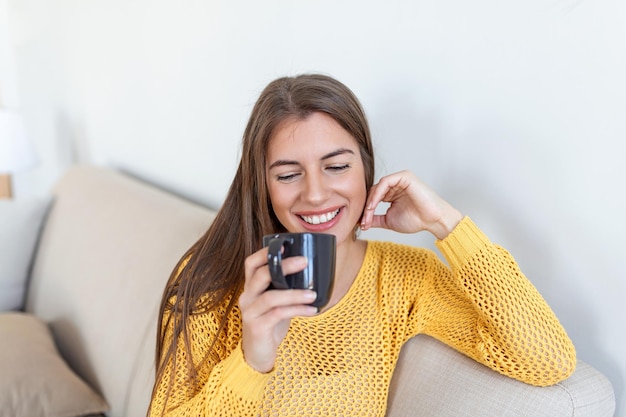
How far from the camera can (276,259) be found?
2.57 ft

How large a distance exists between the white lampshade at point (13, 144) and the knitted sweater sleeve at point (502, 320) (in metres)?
2.14

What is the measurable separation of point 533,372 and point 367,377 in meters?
0.27

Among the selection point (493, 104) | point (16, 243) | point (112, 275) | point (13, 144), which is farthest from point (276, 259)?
point (13, 144)

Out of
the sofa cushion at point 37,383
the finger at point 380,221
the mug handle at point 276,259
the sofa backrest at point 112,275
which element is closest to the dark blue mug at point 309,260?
the mug handle at point 276,259

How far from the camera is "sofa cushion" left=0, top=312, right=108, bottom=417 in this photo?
4.99 ft

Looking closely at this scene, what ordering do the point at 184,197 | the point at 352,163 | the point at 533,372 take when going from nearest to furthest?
the point at 533,372 → the point at 352,163 → the point at 184,197

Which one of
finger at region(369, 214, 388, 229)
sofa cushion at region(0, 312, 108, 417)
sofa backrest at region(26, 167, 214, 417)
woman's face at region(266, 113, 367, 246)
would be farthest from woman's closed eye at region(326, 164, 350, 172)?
sofa cushion at region(0, 312, 108, 417)

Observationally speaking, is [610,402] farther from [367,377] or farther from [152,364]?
[152,364]

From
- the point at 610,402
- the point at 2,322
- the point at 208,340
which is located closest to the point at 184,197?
the point at 2,322

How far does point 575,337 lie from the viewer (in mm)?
1082

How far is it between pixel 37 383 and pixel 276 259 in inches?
41.7

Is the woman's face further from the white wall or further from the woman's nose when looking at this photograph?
the white wall

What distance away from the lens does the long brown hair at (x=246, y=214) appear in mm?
1038

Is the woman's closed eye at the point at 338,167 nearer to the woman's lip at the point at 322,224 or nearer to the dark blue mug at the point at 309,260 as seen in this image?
the woman's lip at the point at 322,224
